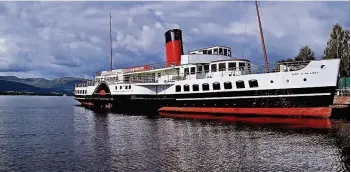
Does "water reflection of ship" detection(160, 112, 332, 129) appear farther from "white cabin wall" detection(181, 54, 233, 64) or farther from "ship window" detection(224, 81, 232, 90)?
"white cabin wall" detection(181, 54, 233, 64)

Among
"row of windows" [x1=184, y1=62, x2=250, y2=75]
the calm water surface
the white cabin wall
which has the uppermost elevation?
the white cabin wall

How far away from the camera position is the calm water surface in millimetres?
17328

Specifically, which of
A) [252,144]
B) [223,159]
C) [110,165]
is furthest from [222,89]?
[110,165]

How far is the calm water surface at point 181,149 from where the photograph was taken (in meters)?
17.3

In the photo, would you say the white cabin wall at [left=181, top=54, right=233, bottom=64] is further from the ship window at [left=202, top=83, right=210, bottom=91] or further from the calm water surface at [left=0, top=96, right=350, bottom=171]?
the calm water surface at [left=0, top=96, right=350, bottom=171]

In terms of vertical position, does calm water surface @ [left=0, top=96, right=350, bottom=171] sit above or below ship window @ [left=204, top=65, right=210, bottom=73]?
below

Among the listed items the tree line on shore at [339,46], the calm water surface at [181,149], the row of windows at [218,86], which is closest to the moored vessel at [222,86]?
the row of windows at [218,86]

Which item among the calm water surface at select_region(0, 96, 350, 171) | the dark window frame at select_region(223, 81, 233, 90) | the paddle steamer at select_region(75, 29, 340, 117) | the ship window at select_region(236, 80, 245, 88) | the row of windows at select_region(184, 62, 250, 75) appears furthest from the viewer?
the row of windows at select_region(184, 62, 250, 75)

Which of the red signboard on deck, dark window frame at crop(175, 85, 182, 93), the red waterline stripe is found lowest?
the red waterline stripe

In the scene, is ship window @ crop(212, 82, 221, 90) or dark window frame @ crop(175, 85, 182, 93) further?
dark window frame @ crop(175, 85, 182, 93)

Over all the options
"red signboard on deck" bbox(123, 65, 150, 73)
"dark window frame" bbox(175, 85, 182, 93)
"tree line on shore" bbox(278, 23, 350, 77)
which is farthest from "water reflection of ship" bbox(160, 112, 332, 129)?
"tree line on shore" bbox(278, 23, 350, 77)

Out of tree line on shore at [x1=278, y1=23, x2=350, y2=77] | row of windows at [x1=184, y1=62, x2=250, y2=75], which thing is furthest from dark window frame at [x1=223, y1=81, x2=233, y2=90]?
tree line on shore at [x1=278, y1=23, x2=350, y2=77]

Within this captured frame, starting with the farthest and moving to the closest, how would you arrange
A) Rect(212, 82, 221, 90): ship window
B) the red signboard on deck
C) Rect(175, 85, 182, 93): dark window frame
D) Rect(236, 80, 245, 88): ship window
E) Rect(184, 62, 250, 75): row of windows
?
the red signboard on deck
Rect(175, 85, 182, 93): dark window frame
Rect(184, 62, 250, 75): row of windows
Rect(212, 82, 221, 90): ship window
Rect(236, 80, 245, 88): ship window

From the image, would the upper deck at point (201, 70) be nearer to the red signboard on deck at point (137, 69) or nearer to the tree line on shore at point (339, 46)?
the red signboard on deck at point (137, 69)
